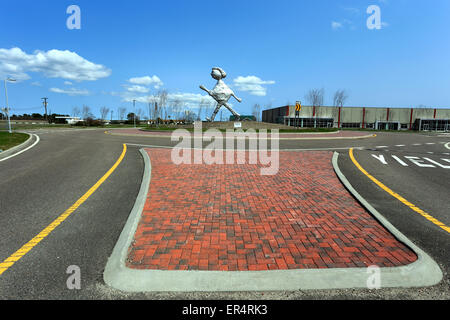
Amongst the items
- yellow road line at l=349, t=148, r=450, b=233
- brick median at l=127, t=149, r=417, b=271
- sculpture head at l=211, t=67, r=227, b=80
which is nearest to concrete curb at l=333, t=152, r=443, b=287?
brick median at l=127, t=149, r=417, b=271

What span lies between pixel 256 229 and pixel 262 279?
4.32ft

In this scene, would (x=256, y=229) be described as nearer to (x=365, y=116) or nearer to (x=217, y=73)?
(x=217, y=73)

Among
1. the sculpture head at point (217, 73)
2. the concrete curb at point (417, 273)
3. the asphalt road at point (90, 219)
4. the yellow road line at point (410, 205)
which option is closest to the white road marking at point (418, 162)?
the asphalt road at point (90, 219)

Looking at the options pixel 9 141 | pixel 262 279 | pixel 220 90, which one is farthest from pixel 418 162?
pixel 220 90

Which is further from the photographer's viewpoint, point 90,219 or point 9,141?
point 9,141

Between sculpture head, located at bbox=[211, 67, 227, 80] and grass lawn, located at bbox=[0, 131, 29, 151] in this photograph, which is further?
sculpture head, located at bbox=[211, 67, 227, 80]

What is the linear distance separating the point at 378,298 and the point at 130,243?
10.7 feet

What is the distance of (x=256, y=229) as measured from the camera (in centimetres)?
423

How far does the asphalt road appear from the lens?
277 centimetres

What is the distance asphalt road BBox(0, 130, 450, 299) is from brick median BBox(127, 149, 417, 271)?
17.7 inches

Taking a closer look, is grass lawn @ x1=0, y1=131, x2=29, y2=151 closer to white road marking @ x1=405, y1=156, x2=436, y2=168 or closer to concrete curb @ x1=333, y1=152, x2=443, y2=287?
concrete curb @ x1=333, y1=152, x2=443, y2=287

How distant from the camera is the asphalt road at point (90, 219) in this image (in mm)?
2770

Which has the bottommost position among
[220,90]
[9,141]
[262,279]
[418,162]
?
[262,279]
